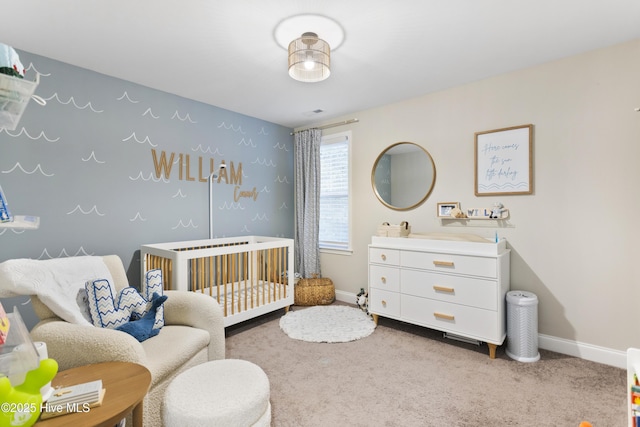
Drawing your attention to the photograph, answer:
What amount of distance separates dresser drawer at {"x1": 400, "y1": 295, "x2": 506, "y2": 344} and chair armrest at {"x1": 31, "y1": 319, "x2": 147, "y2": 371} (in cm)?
211

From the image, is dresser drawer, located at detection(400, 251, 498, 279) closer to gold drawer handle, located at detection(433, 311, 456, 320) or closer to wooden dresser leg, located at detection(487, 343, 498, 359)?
gold drawer handle, located at detection(433, 311, 456, 320)

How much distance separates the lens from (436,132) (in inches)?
123

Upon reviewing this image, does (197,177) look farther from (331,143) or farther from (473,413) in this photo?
(473,413)

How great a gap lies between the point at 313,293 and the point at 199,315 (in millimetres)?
1771

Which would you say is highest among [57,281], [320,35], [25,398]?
[320,35]

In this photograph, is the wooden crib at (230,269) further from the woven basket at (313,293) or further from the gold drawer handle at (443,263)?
the gold drawer handle at (443,263)

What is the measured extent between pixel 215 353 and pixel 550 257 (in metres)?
2.59

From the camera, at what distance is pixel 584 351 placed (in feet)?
7.84

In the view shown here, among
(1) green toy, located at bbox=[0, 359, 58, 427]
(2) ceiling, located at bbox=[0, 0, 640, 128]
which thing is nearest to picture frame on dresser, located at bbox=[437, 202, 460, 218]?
(2) ceiling, located at bbox=[0, 0, 640, 128]

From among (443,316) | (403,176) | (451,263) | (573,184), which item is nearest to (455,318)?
(443,316)

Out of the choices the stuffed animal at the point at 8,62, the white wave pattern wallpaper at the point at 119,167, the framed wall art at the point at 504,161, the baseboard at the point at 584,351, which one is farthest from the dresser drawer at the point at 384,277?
the stuffed animal at the point at 8,62

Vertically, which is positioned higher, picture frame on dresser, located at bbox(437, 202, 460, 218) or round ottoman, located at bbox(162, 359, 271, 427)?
picture frame on dresser, located at bbox(437, 202, 460, 218)

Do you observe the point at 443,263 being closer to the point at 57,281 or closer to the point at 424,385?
the point at 424,385

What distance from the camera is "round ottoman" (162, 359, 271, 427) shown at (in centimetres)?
127
